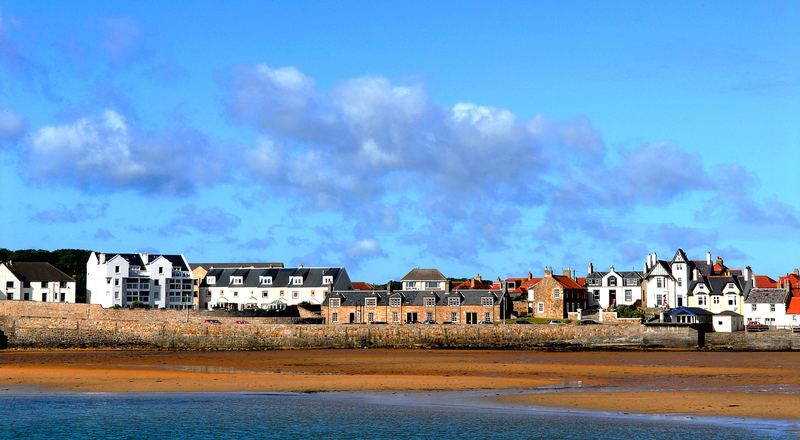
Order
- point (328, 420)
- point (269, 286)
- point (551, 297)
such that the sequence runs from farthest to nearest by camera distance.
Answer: point (269, 286), point (551, 297), point (328, 420)

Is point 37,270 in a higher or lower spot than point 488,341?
higher

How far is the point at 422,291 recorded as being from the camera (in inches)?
3511

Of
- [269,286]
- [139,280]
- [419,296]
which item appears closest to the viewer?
[419,296]

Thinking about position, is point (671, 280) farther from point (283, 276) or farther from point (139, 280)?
point (139, 280)

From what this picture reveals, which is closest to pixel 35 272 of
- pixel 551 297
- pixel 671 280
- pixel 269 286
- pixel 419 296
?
pixel 269 286

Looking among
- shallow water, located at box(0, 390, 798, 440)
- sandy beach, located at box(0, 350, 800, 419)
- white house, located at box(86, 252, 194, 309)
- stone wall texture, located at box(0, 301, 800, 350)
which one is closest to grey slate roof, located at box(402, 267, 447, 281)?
white house, located at box(86, 252, 194, 309)

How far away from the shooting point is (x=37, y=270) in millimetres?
99750

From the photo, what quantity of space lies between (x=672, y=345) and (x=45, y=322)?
42.6 meters

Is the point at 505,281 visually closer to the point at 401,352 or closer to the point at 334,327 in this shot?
the point at 334,327

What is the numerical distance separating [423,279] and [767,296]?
3748 centimetres

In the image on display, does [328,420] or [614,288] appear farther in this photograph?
[614,288]

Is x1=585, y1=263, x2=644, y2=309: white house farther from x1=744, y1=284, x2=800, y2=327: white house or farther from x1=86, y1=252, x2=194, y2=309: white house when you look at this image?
x1=86, y1=252, x2=194, y2=309: white house

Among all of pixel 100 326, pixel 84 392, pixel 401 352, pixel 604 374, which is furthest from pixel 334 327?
pixel 84 392

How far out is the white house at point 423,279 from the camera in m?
108
